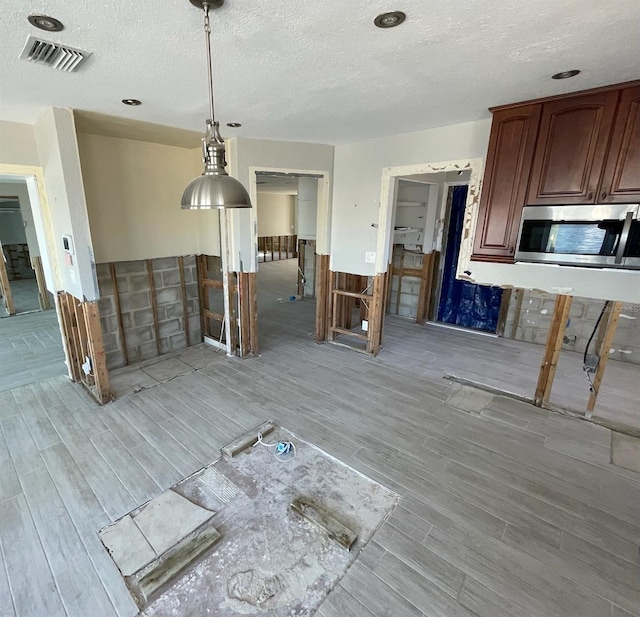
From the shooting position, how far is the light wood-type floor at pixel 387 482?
1611 millimetres

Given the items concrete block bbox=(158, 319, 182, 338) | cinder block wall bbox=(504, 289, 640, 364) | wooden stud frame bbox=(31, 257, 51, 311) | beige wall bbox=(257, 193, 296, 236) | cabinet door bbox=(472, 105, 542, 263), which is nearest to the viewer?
cabinet door bbox=(472, 105, 542, 263)

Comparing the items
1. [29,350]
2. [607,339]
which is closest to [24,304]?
[29,350]

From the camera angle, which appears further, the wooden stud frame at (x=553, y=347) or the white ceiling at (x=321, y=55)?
the wooden stud frame at (x=553, y=347)

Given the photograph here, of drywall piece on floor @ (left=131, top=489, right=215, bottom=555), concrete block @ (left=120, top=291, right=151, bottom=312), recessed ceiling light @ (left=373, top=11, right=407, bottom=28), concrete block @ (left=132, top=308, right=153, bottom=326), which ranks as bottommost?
drywall piece on floor @ (left=131, top=489, right=215, bottom=555)

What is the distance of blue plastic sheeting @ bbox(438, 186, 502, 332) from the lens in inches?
212

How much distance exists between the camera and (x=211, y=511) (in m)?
2.04

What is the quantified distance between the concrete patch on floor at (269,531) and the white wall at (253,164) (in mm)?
2318

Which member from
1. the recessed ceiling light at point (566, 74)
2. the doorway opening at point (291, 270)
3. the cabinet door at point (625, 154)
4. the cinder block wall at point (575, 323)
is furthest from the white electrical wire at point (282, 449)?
the cinder block wall at point (575, 323)

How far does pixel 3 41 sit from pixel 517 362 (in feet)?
17.6

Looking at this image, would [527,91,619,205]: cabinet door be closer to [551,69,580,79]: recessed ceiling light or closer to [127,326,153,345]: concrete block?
[551,69,580,79]: recessed ceiling light

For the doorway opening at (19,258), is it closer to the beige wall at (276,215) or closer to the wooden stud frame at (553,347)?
the wooden stud frame at (553,347)

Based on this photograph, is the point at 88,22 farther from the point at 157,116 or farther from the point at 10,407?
the point at 10,407

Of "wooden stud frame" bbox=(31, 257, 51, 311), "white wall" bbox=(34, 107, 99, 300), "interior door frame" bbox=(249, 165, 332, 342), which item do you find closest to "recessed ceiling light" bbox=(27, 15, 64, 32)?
"white wall" bbox=(34, 107, 99, 300)

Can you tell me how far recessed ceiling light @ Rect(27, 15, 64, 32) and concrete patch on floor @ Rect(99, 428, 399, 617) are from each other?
8.61ft
